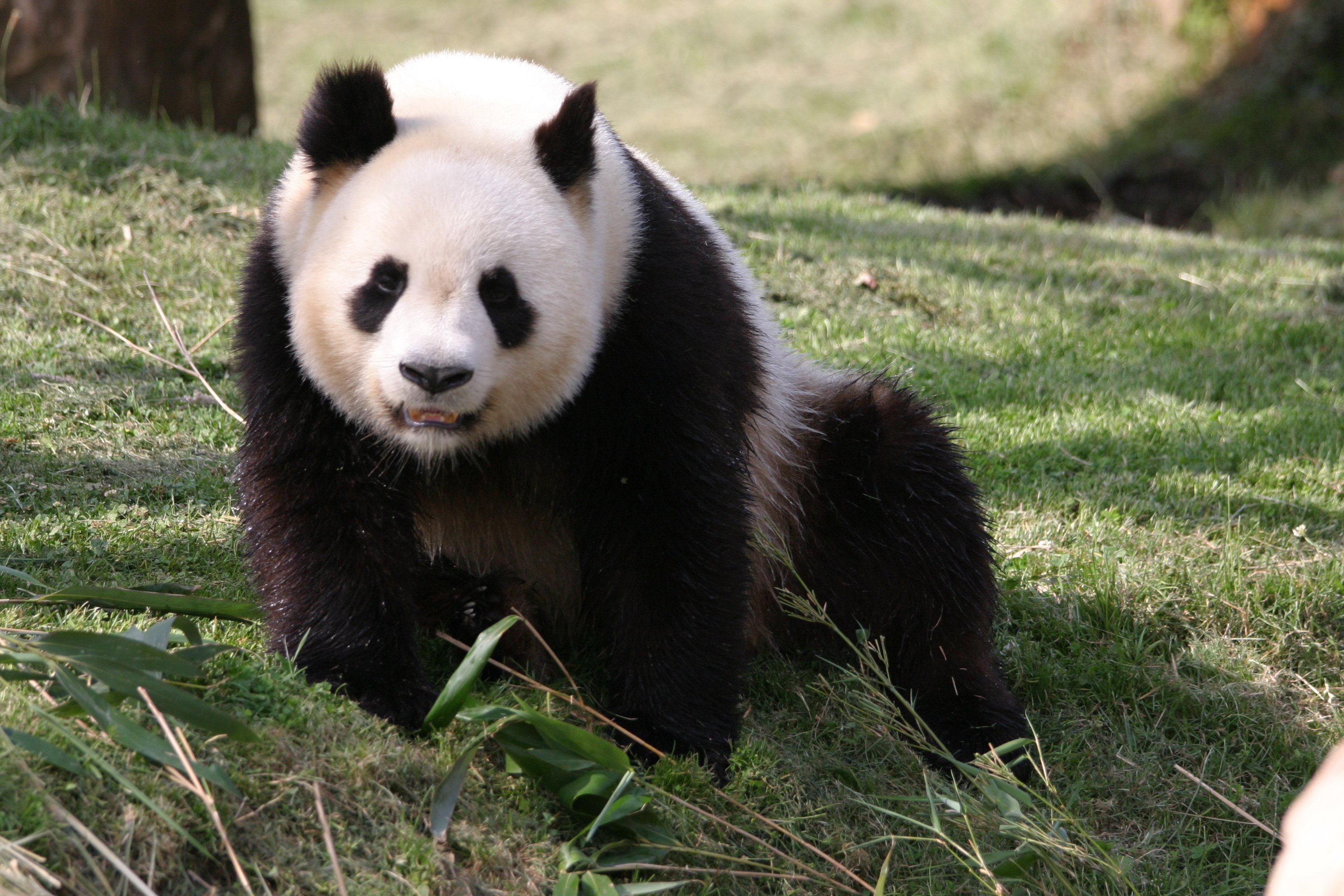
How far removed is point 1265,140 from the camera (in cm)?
1120

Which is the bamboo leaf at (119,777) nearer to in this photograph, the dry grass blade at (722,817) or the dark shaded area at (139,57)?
the dry grass blade at (722,817)

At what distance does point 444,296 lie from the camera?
275cm

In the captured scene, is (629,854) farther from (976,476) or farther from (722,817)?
(976,476)

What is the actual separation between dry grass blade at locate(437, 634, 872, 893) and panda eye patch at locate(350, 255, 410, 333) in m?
0.81

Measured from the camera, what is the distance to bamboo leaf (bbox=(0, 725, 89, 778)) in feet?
7.68

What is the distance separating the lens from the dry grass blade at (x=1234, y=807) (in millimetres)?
3166

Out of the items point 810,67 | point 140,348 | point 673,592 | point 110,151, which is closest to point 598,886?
point 673,592

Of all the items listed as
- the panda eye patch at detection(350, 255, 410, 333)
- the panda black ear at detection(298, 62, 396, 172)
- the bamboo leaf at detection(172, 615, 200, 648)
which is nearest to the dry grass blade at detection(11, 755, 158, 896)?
the bamboo leaf at detection(172, 615, 200, 648)

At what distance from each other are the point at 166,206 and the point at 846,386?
3.56 meters

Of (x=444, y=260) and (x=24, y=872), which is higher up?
(x=444, y=260)

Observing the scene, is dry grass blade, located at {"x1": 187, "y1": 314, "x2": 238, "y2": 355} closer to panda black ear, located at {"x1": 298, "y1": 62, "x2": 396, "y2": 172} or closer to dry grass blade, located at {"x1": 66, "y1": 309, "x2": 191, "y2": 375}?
dry grass blade, located at {"x1": 66, "y1": 309, "x2": 191, "y2": 375}

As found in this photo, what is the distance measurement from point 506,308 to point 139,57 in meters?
5.94

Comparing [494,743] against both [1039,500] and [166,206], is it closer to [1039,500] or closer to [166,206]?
[1039,500]

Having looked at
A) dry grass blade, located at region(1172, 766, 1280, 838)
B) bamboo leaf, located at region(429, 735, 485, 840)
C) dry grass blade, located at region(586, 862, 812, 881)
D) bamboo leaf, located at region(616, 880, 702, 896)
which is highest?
bamboo leaf, located at region(429, 735, 485, 840)
